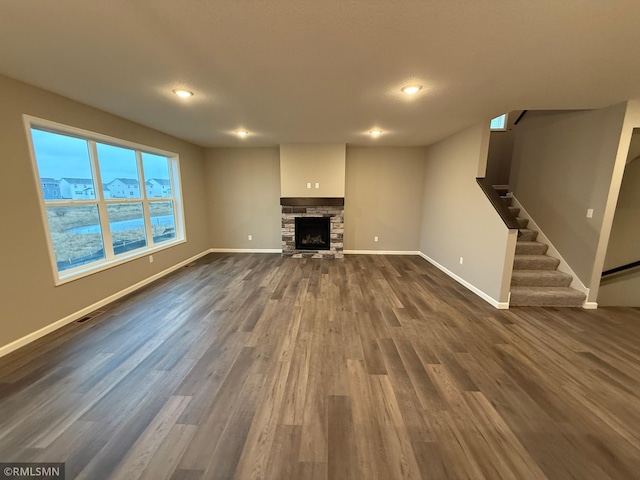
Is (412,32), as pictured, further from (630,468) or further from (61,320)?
(61,320)

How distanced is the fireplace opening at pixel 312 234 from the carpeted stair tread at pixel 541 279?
11.4 feet

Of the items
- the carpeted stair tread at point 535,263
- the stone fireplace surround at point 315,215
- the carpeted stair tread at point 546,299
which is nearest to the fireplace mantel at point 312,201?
the stone fireplace surround at point 315,215

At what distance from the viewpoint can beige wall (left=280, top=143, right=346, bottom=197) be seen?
17.8 ft

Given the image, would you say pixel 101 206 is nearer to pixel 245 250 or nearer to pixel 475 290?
→ pixel 245 250

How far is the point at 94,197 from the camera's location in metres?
3.20

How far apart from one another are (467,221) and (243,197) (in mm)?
4763

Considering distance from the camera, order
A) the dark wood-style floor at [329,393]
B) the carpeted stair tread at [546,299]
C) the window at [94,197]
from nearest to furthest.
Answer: the dark wood-style floor at [329,393]
the window at [94,197]
the carpeted stair tread at [546,299]

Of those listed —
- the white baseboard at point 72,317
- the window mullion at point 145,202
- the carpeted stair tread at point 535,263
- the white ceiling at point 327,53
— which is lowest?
the white baseboard at point 72,317

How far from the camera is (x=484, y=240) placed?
3.55 m

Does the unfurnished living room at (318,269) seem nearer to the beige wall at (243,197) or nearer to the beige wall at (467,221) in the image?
the beige wall at (467,221)

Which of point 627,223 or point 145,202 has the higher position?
point 145,202

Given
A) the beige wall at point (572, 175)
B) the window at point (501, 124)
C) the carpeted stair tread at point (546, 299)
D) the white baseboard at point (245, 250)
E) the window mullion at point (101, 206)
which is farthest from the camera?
the white baseboard at point (245, 250)

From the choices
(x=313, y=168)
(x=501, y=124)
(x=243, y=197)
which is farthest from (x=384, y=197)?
(x=243, y=197)

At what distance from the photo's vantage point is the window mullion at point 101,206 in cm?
318
